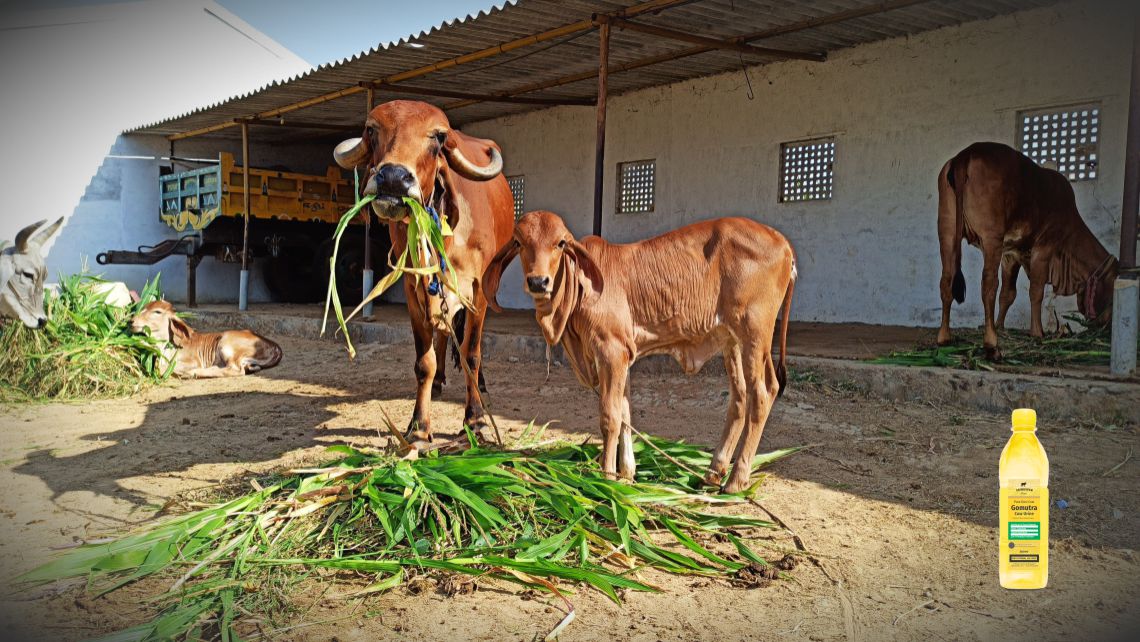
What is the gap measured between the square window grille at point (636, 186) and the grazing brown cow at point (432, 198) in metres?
7.86

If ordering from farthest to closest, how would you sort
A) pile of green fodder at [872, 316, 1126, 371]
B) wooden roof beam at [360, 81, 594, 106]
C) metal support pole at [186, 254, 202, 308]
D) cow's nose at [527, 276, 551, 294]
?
metal support pole at [186, 254, 202, 308]
wooden roof beam at [360, 81, 594, 106]
pile of green fodder at [872, 316, 1126, 371]
cow's nose at [527, 276, 551, 294]

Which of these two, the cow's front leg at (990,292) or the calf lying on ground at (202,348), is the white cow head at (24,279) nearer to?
the calf lying on ground at (202,348)

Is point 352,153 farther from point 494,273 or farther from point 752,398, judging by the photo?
point 752,398

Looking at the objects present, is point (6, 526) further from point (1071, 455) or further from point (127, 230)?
point (127, 230)

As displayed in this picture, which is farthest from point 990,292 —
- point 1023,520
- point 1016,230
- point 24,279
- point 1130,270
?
point 24,279

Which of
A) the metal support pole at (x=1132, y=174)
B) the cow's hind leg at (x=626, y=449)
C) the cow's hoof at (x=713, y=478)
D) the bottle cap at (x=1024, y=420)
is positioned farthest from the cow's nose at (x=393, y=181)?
the metal support pole at (x=1132, y=174)

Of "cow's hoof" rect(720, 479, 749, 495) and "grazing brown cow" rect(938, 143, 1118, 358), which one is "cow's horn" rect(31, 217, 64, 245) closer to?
"cow's hoof" rect(720, 479, 749, 495)

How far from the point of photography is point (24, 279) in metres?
6.46

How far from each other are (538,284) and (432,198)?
141 centimetres

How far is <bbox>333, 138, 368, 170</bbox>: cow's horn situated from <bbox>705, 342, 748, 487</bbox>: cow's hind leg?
2.24m

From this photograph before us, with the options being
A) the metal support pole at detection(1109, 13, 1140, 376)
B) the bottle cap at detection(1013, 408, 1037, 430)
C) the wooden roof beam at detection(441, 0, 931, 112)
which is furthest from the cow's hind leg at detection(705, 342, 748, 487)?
the wooden roof beam at detection(441, 0, 931, 112)

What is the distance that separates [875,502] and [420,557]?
6.82 feet

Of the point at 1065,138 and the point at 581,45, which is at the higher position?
the point at 581,45

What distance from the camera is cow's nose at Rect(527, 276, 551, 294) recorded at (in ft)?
10.8
